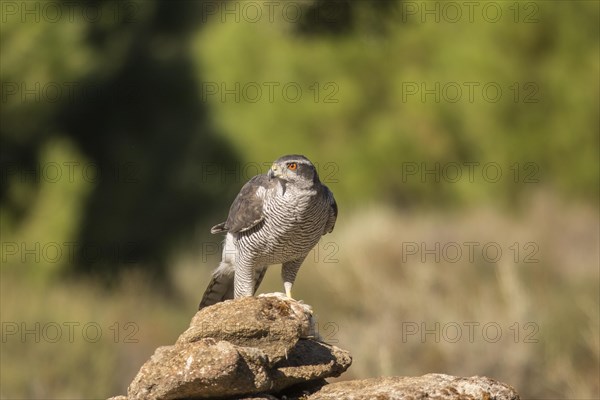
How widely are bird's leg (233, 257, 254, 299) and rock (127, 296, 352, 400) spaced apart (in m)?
1.03

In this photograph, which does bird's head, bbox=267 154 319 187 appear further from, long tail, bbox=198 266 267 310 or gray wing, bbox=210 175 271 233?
long tail, bbox=198 266 267 310

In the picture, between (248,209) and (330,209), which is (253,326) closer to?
(248,209)

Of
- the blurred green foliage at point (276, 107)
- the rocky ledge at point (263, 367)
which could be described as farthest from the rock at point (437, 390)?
the blurred green foliage at point (276, 107)

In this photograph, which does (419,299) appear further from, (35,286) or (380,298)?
(35,286)

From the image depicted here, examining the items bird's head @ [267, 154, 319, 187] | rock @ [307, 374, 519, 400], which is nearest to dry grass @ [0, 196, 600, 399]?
bird's head @ [267, 154, 319, 187]

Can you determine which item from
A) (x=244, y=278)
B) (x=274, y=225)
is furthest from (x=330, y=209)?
(x=244, y=278)

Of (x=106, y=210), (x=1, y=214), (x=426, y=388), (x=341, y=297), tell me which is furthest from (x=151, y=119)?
(x=426, y=388)

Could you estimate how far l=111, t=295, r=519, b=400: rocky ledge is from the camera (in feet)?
18.2

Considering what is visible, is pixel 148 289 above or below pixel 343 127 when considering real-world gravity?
below

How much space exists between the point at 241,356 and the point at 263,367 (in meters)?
0.18

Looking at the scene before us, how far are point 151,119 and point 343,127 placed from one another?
10223mm

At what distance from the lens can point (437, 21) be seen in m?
29.0

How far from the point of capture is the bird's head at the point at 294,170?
6.80m

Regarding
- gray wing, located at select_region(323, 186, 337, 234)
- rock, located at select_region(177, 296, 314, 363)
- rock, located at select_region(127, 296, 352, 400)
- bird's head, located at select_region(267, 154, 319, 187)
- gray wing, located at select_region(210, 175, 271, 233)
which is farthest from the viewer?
gray wing, located at select_region(323, 186, 337, 234)
